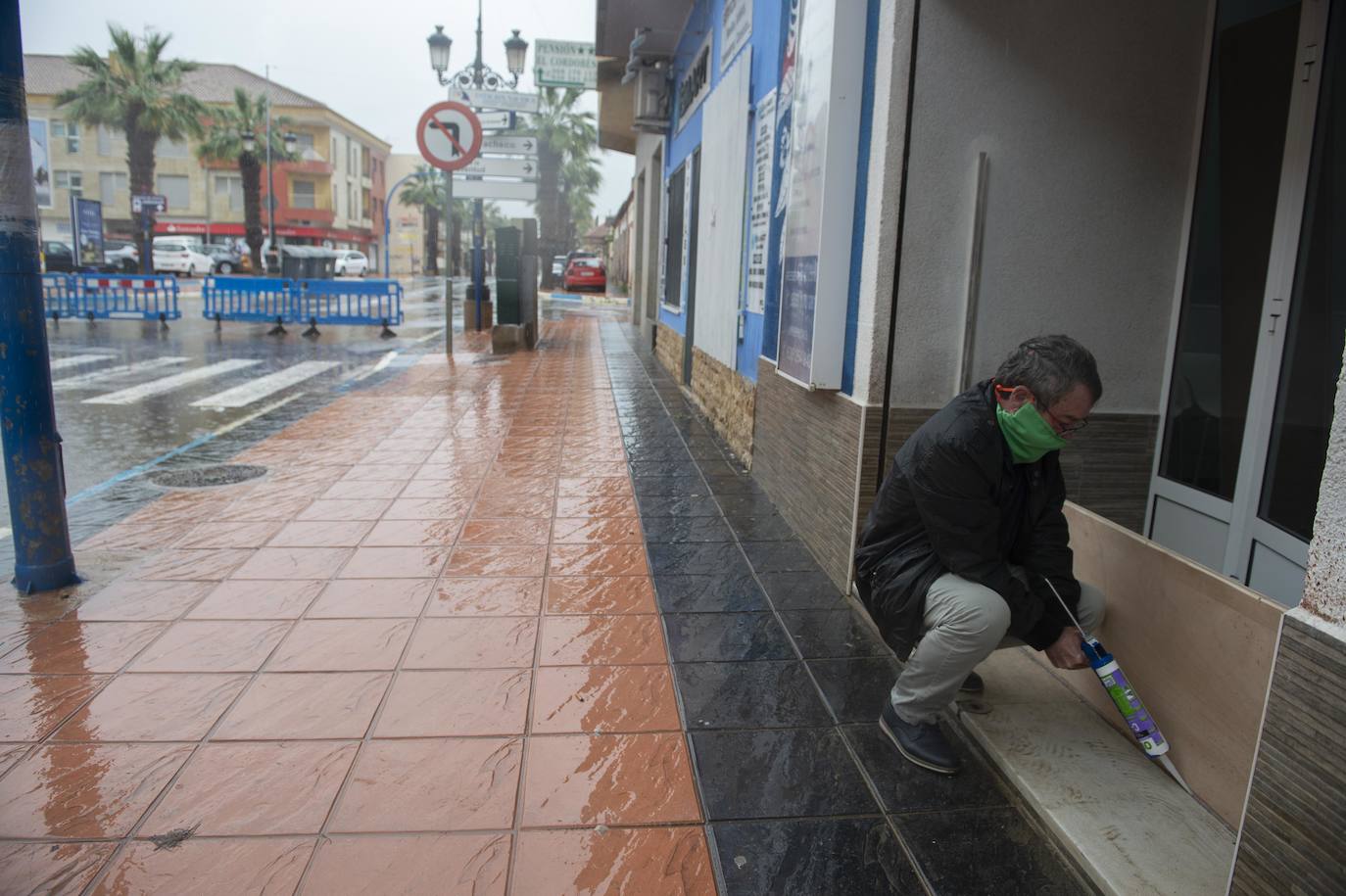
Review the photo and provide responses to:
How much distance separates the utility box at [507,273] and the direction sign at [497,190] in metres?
0.71

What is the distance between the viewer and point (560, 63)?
57.7 feet

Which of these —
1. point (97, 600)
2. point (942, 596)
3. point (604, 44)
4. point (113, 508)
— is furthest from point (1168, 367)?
point (604, 44)

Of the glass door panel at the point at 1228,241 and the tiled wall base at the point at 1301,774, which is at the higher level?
the glass door panel at the point at 1228,241

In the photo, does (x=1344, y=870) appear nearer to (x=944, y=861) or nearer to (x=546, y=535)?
(x=944, y=861)

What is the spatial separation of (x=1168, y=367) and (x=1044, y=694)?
1794 mm

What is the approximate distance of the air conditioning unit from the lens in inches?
482

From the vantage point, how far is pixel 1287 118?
11.7ft

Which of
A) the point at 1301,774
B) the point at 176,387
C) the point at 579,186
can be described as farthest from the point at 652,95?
the point at 579,186

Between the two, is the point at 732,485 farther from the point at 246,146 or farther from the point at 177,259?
the point at 246,146

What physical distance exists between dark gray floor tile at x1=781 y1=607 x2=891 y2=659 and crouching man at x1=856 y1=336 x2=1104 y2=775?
2.23 ft

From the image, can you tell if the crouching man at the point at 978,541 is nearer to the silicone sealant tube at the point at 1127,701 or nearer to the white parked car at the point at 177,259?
the silicone sealant tube at the point at 1127,701

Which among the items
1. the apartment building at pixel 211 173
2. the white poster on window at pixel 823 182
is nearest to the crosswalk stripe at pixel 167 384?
the white poster on window at pixel 823 182

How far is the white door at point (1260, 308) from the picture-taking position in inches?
134

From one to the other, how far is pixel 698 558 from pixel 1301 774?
3.31m
